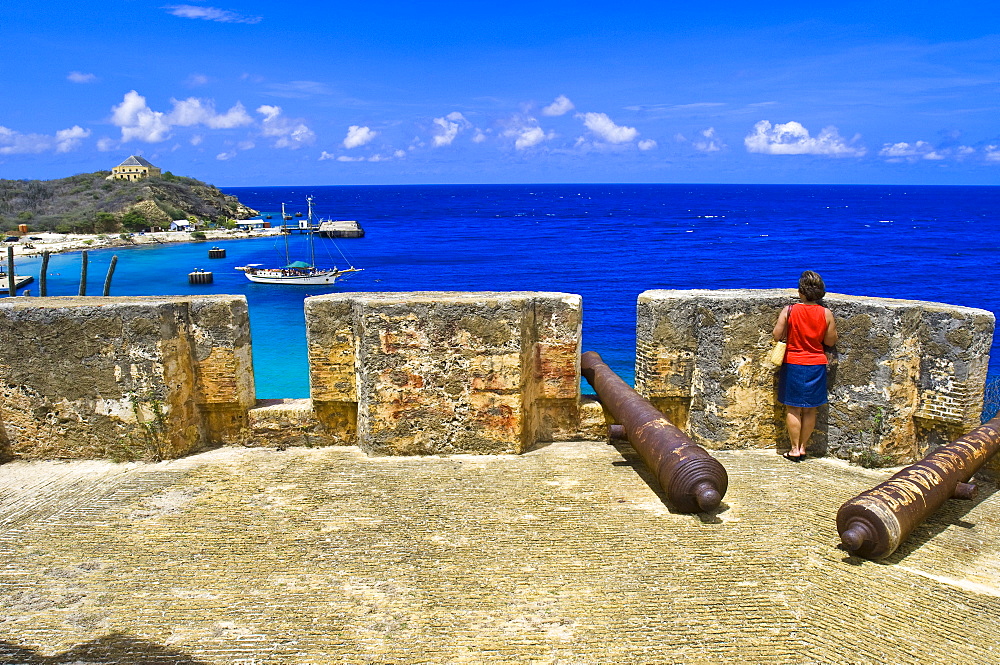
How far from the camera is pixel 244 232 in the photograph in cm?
8288

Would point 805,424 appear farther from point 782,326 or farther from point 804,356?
point 782,326

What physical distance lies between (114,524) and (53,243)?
71861 mm

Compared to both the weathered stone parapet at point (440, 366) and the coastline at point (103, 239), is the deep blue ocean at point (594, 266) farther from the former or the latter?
the weathered stone parapet at point (440, 366)

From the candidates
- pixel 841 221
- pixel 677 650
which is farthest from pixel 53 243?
pixel 841 221

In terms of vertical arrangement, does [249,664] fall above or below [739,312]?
below

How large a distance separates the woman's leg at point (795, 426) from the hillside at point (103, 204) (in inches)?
3273

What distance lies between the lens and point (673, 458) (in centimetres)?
460

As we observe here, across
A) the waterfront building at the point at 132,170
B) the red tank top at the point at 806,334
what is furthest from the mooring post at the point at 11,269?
the waterfront building at the point at 132,170

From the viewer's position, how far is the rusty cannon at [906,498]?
3973mm

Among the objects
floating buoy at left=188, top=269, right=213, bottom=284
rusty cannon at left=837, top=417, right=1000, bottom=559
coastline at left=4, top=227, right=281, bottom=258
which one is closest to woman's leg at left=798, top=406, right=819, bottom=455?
rusty cannon at left=837, top=417, right=1000, bottom=559

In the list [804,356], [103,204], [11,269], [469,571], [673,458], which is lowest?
[469,571]

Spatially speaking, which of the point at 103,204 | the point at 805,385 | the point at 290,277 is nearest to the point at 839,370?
the point at 805,385

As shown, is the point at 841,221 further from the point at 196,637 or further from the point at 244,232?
the point at 196,637

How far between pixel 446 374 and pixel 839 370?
125 inches
